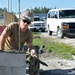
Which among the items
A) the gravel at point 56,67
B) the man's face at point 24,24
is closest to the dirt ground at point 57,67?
the gravel at point 56,67

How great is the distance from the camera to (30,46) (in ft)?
21.4

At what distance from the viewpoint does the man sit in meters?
6.01

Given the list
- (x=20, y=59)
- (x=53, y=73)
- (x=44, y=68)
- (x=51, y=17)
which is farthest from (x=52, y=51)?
(x=51, y=17)

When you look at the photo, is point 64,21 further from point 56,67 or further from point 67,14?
point 56,67

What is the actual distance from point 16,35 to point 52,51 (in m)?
8.50

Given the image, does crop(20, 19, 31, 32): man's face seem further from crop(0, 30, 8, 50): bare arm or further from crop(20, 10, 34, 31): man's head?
crop(0, 30, 8, 50): bare arm

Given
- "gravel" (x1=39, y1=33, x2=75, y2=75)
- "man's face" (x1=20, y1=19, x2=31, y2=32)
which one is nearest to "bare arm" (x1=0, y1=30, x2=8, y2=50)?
"man's face" (x1=20, y1=19, x2=31, y2=32)

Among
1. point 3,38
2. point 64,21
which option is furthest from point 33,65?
point 64,21

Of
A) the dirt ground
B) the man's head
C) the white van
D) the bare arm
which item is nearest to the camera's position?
the man's head

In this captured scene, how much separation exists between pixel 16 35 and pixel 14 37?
0.24 ft

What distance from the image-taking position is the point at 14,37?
249 inches

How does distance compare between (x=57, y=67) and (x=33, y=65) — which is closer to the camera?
(x=33, y=65)

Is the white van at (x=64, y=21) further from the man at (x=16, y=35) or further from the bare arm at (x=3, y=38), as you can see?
the bare arm at (x=3, y=38)

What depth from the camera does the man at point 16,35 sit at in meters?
6.01
